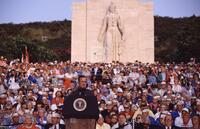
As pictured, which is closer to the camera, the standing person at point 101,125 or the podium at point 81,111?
the podium at point 81,111

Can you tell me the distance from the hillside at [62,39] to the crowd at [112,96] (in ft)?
48.1

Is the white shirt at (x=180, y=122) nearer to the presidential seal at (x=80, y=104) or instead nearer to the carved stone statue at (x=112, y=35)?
the presidential seal at (x=80, y=104)

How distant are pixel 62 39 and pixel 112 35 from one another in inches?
1381

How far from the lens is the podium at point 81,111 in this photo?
5.81 m

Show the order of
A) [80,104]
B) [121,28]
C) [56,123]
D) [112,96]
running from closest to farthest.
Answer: [80,104] → [56,123] → [112,96] → [121,28]

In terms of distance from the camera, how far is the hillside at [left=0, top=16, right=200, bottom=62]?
36938 millimetres

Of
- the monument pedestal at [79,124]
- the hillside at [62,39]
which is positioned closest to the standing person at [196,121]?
the monument pedestal at [79,124]

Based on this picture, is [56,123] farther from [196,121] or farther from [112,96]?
[112,96]

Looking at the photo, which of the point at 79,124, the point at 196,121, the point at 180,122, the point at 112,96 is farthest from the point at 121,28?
the point at 79,124

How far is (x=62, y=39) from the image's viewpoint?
2429 inches

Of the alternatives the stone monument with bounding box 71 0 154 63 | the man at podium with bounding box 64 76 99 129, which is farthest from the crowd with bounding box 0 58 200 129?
the stone monument with bounding box 71 0 154 63

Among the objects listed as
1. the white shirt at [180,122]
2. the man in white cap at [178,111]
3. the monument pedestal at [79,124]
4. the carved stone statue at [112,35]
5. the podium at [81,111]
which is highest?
the carved stone statue at [112,35]

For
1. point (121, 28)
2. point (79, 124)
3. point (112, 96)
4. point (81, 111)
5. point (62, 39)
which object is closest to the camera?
point (79, 124)

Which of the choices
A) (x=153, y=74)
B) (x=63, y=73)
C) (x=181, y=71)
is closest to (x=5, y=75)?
(x=63, y=73)
